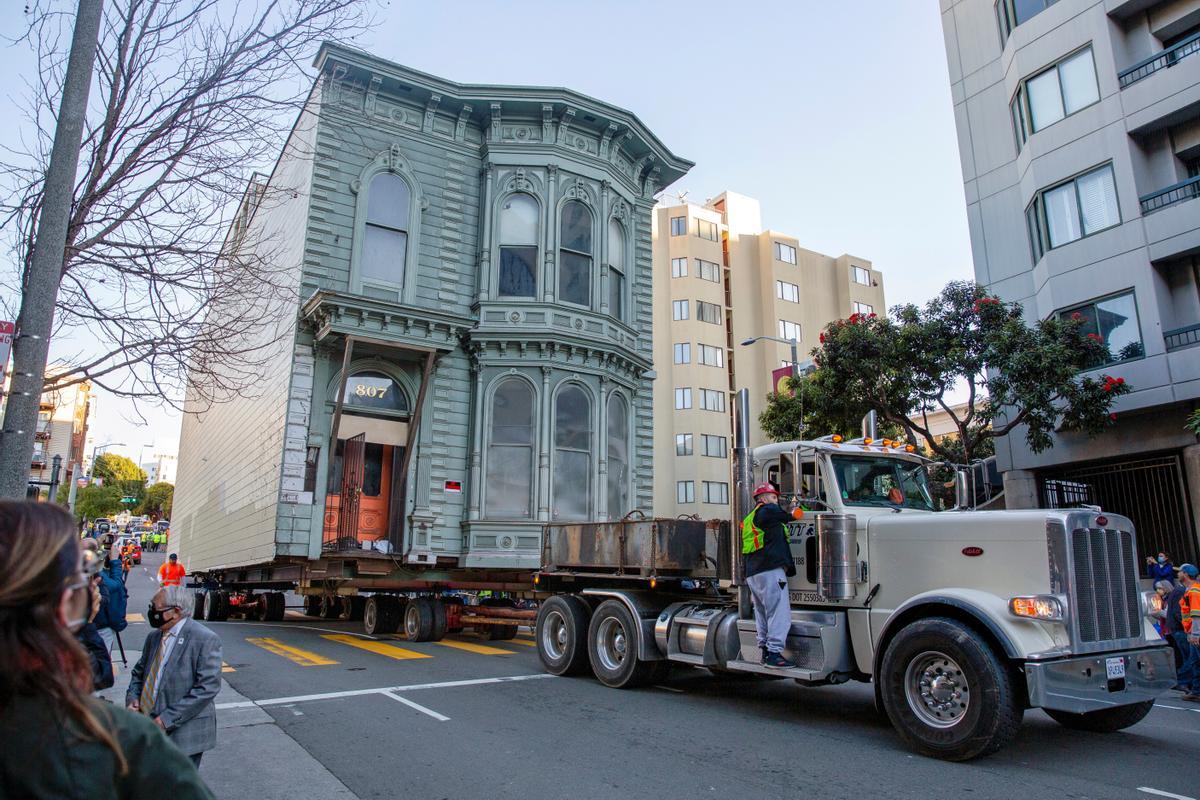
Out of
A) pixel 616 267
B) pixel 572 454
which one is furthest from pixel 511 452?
pixel 616 267

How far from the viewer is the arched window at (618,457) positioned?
19250 mm

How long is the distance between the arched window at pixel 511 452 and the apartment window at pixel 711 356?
32.4 meters

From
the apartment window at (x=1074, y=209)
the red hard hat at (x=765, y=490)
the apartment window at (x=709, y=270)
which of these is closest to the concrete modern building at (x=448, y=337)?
the red hard hat at (x=765, y=490)

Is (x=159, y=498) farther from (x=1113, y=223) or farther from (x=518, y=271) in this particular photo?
(x=1113, y=223)

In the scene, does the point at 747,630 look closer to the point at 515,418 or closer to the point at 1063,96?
the point at 515,418

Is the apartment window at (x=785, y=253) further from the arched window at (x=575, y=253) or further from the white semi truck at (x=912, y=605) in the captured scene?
the white semi truck at (x=912, y=605)

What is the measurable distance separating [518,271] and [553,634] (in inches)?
375

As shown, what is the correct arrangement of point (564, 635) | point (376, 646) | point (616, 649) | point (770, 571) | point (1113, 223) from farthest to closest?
point (1113, 223), point (376, 646), point (564, 635), point (616, 649), point (770, 571)

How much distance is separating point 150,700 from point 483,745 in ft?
10.6

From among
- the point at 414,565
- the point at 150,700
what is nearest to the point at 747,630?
the point at 150,700

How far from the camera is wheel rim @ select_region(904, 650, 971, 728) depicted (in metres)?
7.01

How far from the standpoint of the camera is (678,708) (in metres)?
9.25

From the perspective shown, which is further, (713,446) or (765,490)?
(713,446)

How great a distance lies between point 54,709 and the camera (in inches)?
66.1
